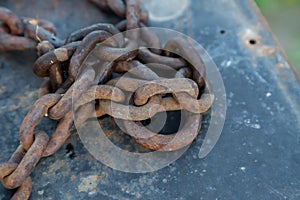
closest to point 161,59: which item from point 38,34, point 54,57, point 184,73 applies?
point 184,73

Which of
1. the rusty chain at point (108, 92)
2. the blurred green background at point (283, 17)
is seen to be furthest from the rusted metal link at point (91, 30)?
the blurred green background at point (283, 17)

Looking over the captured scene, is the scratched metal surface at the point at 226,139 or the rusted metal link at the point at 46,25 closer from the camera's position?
the scratched metal surface at the point at 226,139

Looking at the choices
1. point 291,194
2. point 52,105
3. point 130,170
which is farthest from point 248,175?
point 52,105

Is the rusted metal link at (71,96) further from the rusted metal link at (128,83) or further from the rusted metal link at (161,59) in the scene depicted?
the rusted metal link at (161,59)

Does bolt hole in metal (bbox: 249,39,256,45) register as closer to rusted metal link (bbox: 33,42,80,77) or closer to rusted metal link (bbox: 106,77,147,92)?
rusted metal link (bbox: 106,77,147,92)

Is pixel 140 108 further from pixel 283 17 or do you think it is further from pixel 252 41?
pixel 283 17

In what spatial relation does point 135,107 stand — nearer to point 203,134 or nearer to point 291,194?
point 203,134

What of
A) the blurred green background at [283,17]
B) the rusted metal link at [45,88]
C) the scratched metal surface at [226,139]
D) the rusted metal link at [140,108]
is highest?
the rusted metal link at [140,108]
